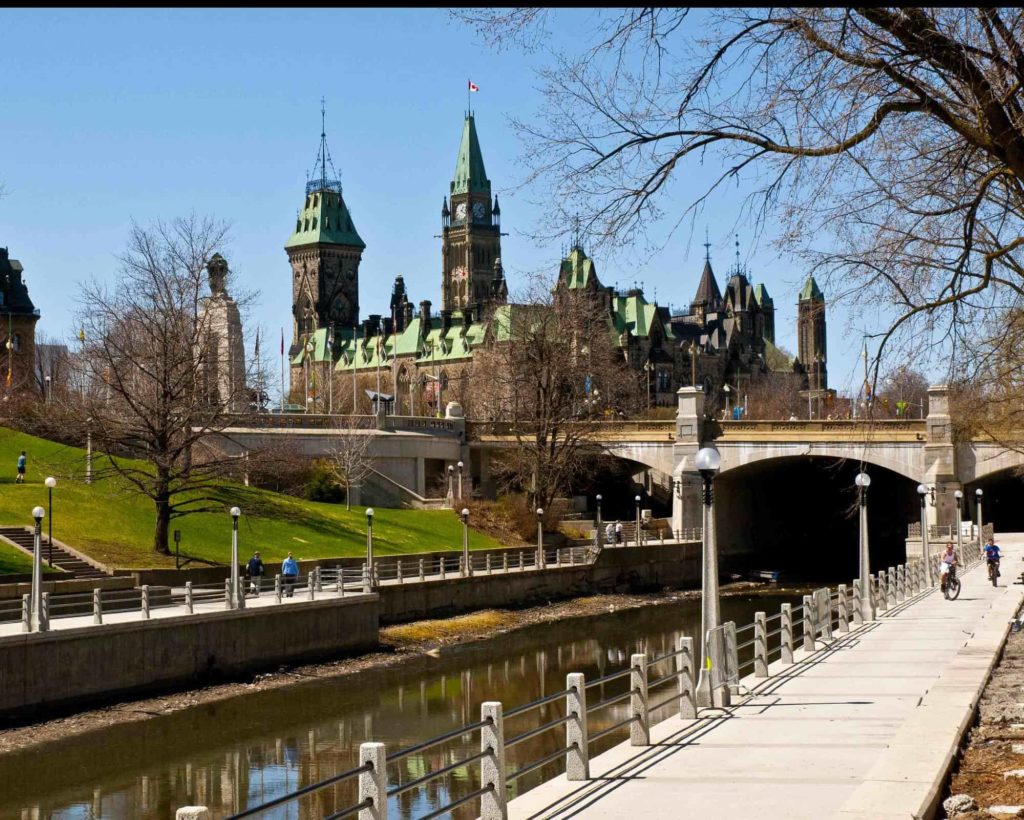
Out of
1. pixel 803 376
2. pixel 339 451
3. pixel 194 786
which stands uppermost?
pixel 803 376

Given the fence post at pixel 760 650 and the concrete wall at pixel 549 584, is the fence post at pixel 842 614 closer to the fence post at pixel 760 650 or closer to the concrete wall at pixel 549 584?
the fence post at pixel 760 650

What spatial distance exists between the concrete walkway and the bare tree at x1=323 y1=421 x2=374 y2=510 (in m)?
44.0

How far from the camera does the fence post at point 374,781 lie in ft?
34.2

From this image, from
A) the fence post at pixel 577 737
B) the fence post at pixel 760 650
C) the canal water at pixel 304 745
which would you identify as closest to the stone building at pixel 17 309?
the canal water at pixel 304 745

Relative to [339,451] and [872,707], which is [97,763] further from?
[339,451]

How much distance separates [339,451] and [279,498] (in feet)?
29.3

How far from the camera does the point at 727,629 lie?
2030 centimetres

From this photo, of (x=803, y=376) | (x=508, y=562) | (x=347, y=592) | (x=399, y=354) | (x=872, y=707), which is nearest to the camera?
(x=872, y=707)

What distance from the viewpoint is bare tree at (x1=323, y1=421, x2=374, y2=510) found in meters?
68.4

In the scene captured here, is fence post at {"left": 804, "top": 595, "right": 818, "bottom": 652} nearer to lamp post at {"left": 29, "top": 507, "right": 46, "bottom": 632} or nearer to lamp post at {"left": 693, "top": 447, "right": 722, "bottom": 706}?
lamp post at {"left": 693, "top": 447, "right": 722, "bottom": 706}

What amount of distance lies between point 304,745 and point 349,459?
40.8m

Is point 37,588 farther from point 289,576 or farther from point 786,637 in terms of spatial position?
point 786,637

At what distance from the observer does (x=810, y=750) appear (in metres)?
16.0

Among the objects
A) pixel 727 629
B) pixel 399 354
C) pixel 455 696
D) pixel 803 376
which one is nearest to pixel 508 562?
pixel 455 696
